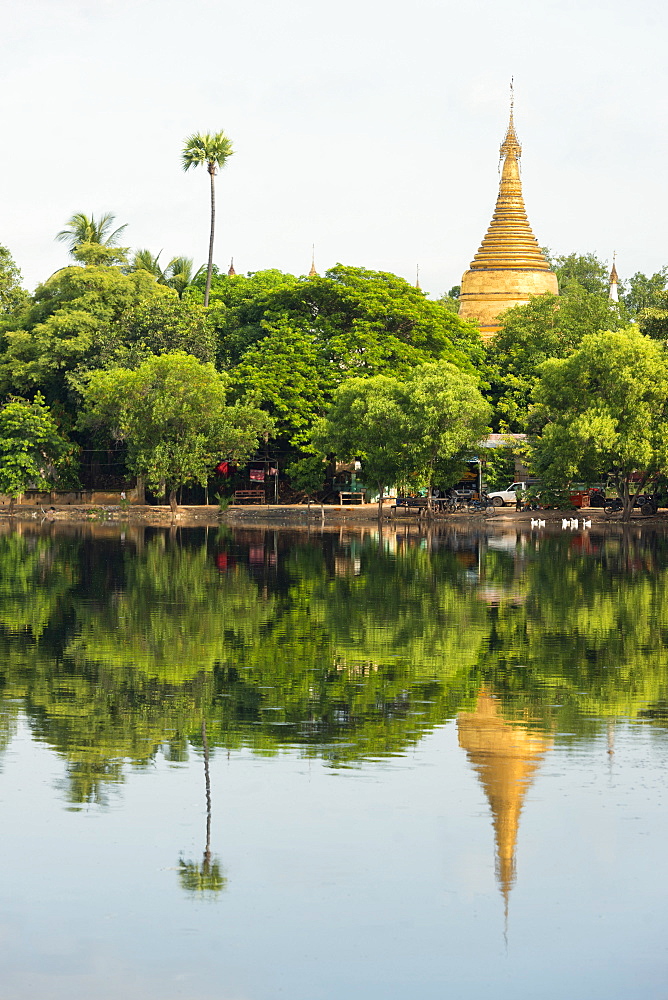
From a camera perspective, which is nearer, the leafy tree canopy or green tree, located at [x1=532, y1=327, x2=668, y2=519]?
green tree, located at [x1=532, y1=327, x2=668, y2=519]

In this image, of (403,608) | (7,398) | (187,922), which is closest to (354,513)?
(7,398)

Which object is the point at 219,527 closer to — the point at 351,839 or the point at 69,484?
the point at 69,484

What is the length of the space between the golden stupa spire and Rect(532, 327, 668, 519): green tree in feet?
106

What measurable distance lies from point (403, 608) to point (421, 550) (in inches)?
718

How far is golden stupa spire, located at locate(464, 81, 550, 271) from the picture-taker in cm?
9131

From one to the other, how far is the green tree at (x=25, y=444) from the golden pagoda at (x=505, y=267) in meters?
28.0

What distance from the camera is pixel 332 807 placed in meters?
12.7

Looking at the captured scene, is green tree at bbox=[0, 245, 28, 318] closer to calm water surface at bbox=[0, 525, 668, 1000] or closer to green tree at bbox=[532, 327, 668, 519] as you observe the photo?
green tree at bbox=[532, 327, 668, 519]

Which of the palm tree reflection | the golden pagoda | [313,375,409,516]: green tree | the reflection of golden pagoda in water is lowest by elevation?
the palm tree reflection

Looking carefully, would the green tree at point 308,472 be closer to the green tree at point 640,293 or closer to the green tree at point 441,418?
the green tree at point 441,418

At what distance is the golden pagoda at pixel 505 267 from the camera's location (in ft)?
294

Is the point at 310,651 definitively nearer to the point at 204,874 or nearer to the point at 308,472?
the point at 204,874

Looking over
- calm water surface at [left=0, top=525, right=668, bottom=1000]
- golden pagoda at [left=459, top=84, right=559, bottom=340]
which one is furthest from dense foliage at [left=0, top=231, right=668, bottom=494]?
calm water surface at [left=0, top=525, right=668, bottom=1000]

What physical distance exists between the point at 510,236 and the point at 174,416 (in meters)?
34.9
